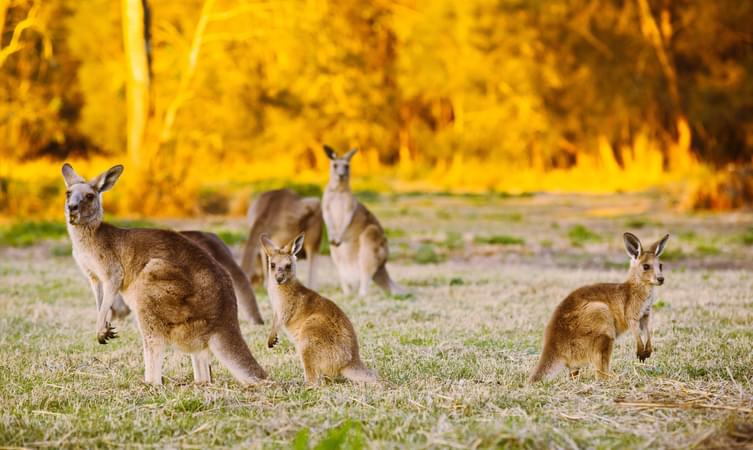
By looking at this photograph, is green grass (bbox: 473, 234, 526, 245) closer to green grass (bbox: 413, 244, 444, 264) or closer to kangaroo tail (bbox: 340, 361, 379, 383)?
green grass (bbox: 413, 244, 444, 264)

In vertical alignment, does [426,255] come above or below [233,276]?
below

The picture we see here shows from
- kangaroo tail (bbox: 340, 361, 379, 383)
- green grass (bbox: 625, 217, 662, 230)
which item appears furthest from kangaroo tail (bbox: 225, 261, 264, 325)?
green grass (bbox: 625, 217, 662, 230)

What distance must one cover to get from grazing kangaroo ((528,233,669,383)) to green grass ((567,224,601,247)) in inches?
315

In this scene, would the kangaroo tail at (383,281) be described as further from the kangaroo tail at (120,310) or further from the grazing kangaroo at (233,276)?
the kangaroo tail at (120,310)

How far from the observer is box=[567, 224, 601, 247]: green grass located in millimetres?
13741

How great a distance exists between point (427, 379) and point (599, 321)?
962mm

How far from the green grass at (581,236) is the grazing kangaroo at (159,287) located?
912cm

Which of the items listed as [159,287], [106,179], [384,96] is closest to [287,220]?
[106,179]

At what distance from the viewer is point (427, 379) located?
524 centimetres

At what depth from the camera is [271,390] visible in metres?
4.78

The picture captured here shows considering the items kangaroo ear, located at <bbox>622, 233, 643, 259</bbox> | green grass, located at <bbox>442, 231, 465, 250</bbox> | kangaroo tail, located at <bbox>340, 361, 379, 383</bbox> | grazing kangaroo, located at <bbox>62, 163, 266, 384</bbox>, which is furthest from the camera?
green grass, located at <bbox>442, 231, 465, 250</bbox>

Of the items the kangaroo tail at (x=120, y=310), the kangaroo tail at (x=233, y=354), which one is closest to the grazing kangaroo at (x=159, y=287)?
the kangaroo tail at (x=233, y=354)

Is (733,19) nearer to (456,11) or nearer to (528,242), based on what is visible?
(456,11)

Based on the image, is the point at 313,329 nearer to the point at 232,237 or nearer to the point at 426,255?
the point at 426,255
